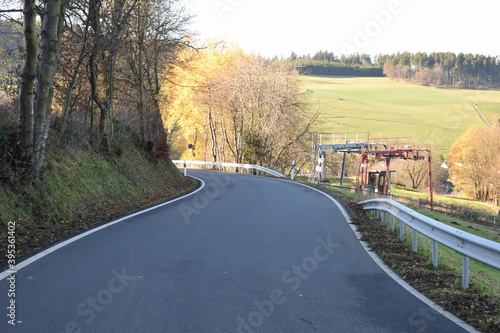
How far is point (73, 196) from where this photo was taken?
11883 millimetres

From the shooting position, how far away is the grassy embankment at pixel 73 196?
8859 mm

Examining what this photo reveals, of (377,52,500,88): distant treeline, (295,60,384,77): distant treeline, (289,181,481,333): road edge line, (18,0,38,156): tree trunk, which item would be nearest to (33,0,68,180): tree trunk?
(18,0,38,156): tree trunk

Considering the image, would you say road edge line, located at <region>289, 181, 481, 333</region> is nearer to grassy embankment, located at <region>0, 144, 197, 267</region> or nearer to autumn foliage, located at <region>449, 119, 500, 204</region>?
grassy embankment, located at <region>0, 144, 197, 267</region>

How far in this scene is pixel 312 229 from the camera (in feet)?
33.4

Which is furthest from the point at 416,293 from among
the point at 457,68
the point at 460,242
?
the point at 457,68

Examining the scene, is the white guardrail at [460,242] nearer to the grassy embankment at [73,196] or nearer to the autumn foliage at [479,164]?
the grassy embankment at [73,196]

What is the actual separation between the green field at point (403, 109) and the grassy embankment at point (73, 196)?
46.0m

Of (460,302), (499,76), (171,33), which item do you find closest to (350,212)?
(460,302)

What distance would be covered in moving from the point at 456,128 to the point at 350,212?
243ft

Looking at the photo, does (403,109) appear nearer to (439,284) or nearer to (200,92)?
(200,92)

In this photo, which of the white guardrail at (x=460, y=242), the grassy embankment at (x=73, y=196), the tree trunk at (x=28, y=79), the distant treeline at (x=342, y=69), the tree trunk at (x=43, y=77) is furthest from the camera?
the distant treeline at (x=342, y=69)

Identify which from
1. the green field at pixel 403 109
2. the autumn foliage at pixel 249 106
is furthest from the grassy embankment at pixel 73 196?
the green field at pixel 403 109

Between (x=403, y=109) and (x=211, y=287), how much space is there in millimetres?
98966

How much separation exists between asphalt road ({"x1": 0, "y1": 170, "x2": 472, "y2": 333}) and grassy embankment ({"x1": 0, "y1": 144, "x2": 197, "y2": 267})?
3.52ft
